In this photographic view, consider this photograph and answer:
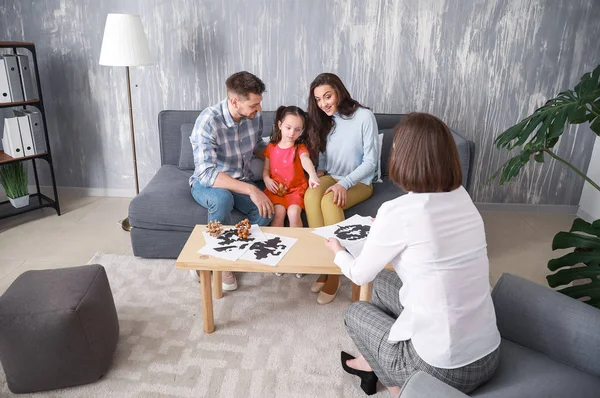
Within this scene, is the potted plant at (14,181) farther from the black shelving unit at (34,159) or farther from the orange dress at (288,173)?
the orange dress at (288,173)

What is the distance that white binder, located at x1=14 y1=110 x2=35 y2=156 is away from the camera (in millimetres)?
3121

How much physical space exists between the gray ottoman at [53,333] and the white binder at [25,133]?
5.23ft

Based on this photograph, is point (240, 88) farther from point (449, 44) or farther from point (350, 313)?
point (449, 44)

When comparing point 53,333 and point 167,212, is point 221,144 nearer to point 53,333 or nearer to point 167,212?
point 167,212

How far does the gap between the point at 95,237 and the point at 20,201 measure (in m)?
0.72

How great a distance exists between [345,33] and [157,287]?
2.03m

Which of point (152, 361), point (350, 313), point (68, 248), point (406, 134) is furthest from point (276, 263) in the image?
point (68, 248)

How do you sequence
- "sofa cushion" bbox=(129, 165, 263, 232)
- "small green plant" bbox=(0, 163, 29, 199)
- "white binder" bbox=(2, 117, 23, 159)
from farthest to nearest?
"small green plant" bbox=(0, 163, 29, 199) → "white binder" bbox=(2, 117, 23, 159) → "sofa cushion" bbox=(129, 165, 263, 232)

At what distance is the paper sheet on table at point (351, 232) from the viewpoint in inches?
78.7

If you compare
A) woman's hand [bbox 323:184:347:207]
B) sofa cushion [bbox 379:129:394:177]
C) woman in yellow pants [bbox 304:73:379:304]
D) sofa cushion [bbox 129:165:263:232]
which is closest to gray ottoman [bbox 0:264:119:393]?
sofa cushion [bbox 129:165:263:232]

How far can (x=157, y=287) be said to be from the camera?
250cm

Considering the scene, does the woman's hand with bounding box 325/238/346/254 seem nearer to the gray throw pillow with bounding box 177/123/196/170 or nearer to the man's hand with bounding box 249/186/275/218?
the man's hand with bounding box 249/186/275/218

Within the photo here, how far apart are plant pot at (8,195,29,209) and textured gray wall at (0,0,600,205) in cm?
62

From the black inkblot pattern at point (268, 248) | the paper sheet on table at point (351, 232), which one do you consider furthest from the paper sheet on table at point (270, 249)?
the paper sheet on table at point (351, 232)
